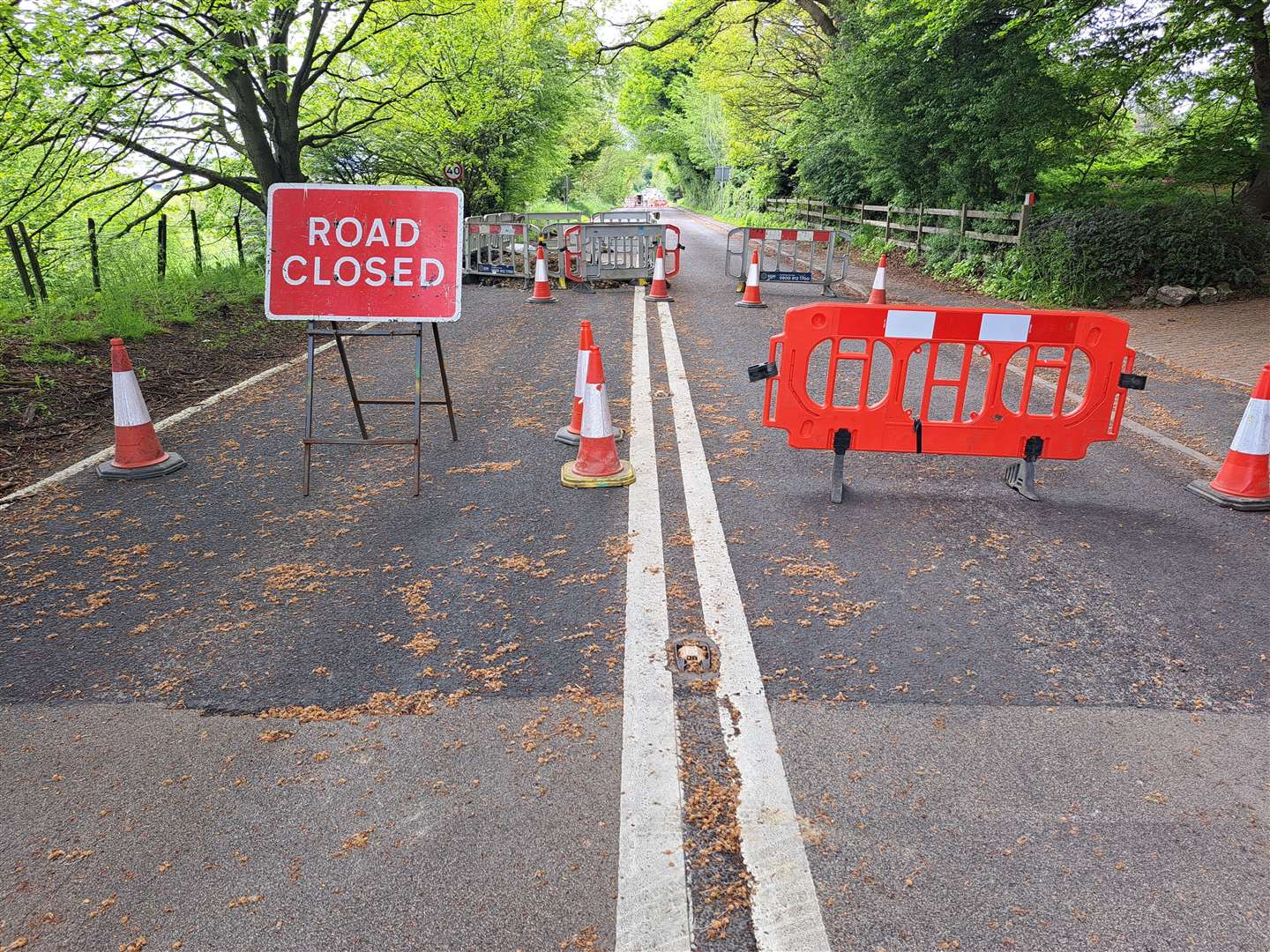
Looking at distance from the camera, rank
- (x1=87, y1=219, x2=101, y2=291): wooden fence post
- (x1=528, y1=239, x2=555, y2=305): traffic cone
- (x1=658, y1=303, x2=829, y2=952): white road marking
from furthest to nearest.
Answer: (x1=528, y1=239, x2=555, y2=305): traffic cone, (x1=87, y1=219, x2=101, y2=291): wooden fence post, (x1=658, y1=303, x2=829, y2=952): white road marking

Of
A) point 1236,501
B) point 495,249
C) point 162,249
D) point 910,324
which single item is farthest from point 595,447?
point 495,249

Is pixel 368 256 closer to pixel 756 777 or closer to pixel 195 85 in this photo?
pixel 756 777

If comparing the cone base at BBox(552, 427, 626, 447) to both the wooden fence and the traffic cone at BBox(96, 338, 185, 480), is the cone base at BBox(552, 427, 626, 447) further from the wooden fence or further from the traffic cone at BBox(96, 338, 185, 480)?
the wooden fence

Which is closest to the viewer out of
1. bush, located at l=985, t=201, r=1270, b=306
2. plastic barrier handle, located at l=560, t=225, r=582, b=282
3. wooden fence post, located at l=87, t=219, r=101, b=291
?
wooden fence post, located at l=87, t=219, r=101, b=291

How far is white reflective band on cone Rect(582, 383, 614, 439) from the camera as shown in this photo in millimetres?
5227

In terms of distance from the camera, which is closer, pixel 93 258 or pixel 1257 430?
pixel 1257 430

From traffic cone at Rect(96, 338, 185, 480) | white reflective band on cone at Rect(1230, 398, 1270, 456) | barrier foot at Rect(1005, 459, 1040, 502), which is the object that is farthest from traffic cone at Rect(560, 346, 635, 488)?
white reflective band on cone at Rect(1230, 398, 1270, 456)

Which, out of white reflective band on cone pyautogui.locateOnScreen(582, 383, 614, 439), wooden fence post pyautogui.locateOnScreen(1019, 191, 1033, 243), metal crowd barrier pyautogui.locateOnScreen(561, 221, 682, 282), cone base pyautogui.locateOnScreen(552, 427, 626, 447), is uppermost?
wooden fence post pyautogui.locateOnScreen(1019, 191, 1033, 243)

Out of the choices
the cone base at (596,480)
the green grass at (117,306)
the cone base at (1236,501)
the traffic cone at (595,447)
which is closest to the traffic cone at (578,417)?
the traffic cone at (595,447)

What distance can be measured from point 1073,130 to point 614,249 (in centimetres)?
865

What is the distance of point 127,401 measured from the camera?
17.9ft

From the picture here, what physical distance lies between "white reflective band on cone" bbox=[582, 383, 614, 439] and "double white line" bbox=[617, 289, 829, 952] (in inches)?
35.7

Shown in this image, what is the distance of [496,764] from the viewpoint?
8.87 feet

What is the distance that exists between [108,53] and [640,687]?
914cm
